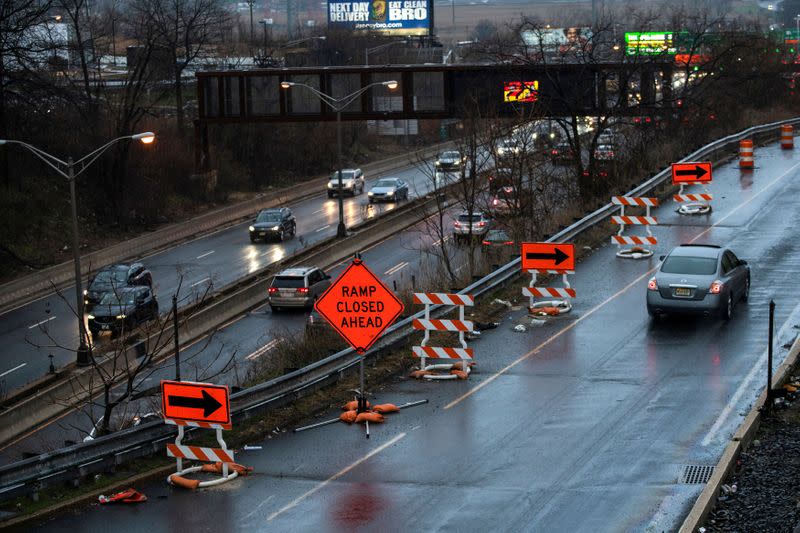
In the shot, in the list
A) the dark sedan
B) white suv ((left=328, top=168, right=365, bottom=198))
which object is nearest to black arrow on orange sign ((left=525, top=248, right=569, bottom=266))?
the dark sedan

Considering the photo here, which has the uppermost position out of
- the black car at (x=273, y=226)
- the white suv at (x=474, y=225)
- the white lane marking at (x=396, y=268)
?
the white suv at (x=474, y=225)

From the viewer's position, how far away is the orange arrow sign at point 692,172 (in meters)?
35.9

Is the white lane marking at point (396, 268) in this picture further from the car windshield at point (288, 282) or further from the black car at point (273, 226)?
the black car at point (273, 226)

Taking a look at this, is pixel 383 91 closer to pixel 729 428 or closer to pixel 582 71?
pixel 582 71

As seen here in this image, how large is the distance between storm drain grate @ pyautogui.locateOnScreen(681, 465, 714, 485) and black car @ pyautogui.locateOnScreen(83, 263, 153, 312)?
89.5 ft

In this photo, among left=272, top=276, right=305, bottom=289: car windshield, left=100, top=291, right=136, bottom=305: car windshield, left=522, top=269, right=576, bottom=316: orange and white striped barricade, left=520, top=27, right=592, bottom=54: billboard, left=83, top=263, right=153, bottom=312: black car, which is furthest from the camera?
left=520, top=27, right=592, bottom=54: billboard

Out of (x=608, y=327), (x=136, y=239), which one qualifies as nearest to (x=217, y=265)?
(x=136, y=239)

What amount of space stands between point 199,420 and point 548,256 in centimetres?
1129

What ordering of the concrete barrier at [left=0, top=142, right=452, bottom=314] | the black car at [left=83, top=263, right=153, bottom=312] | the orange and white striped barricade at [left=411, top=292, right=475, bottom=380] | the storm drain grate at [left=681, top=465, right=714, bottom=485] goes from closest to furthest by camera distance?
the storm drain grate at [left=681, top=465, right=714, bottom=485] → the orange and white striped barricade at [left=411, top=292, right=475, bottom=380] → the black car at [left=83, top=263, right=153, bottom=312] → the concrete barrier at [left=0, top=142, right=452, bottom=314]

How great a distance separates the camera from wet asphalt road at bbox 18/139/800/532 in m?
14.5

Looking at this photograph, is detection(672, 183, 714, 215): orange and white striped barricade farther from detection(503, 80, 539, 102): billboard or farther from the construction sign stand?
the construction sign stand

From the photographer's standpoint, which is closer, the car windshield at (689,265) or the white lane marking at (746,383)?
the white lane marking at (746,383)

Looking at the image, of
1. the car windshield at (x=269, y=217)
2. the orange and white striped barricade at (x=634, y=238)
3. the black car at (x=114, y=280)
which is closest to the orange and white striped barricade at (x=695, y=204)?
the orange and white striped barricade at (x=634, y=238)

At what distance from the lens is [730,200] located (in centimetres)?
3997
